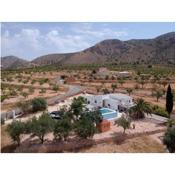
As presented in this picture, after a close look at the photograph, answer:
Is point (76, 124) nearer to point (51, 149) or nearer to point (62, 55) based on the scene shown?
point (51, 149)

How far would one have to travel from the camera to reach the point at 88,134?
1877cm

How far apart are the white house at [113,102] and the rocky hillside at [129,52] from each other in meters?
64.4

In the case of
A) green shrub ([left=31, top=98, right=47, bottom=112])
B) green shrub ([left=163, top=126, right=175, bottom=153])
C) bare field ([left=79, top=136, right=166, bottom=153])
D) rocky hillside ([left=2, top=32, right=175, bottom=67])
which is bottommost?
bare field ([left=79, top=136, right=166, bottom=153])

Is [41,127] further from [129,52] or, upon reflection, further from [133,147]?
[129,52]

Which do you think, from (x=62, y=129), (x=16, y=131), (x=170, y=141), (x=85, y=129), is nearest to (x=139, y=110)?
(x=85, y=129)

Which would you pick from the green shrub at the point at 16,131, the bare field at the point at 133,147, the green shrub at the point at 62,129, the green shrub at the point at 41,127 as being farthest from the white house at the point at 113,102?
the green shrub at the point at 16,131

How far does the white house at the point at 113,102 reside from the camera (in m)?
27.2

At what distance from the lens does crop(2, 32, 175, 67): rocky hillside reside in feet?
330

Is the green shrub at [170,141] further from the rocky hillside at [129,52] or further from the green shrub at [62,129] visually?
the rocky hillside at [129,52]

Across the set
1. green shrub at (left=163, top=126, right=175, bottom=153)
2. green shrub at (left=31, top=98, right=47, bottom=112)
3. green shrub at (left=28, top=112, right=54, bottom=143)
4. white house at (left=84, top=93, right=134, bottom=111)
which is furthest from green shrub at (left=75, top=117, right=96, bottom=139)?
white house at (left=84, top=93, right=134, bottom=111)

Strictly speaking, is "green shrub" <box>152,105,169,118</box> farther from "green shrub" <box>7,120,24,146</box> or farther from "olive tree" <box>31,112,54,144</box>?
"green shrub" <box>7,120,24,146</box>

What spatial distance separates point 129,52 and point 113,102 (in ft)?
286

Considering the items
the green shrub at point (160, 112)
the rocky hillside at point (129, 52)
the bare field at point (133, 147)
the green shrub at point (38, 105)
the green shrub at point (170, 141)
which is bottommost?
the bare field at point (133, 147)

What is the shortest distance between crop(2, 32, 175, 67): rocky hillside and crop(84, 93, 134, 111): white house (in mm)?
64448
